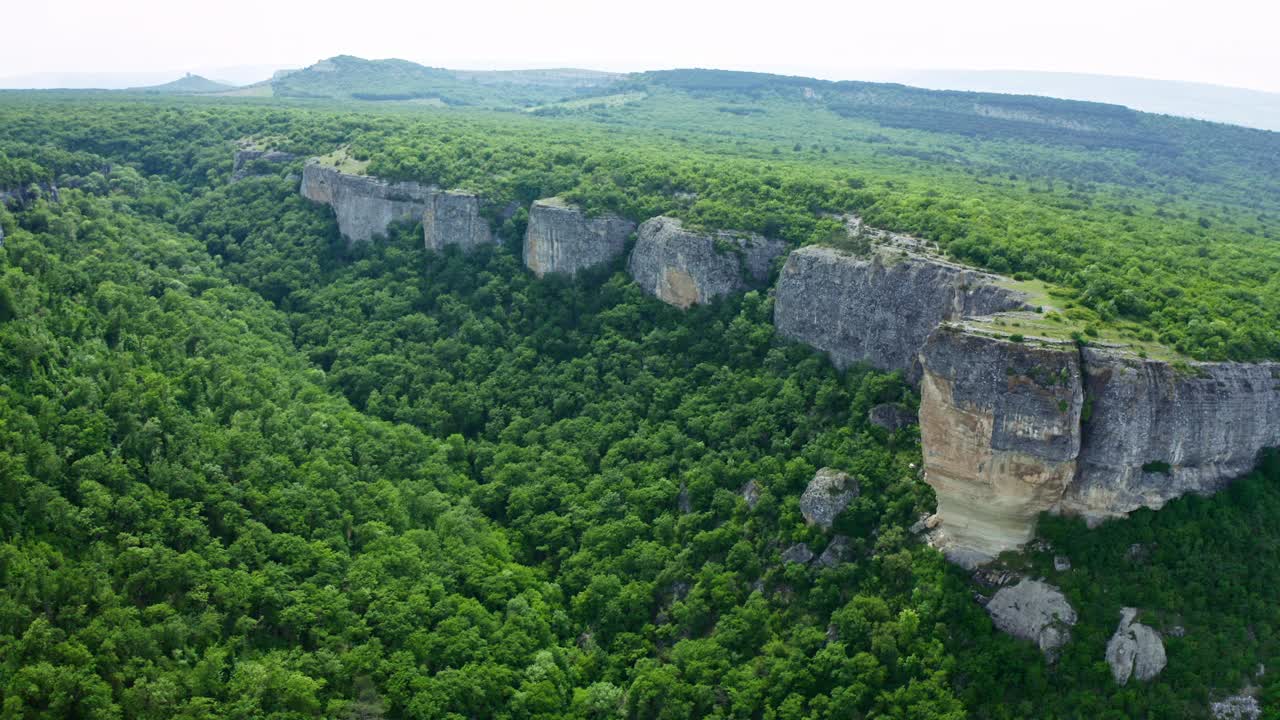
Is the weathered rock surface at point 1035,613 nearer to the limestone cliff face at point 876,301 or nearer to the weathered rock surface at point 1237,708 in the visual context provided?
the weathered rock surface at point 1237,708

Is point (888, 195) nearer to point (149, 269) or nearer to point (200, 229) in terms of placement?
point (149, 269)

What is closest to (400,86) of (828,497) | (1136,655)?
(828,497)

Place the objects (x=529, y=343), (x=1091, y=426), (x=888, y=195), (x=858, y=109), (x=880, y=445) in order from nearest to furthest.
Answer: (x=1091, y=426) → (x=880, y=445) → (x=888, y=195) → (x=529, y=343) → (x=858, y=109)

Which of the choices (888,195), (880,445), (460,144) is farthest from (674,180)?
(880,445)

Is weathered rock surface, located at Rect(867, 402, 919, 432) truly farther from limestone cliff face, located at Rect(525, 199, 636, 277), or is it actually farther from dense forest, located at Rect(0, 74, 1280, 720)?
limestone cliff face, located at Rect(525, 199, 636, 277)

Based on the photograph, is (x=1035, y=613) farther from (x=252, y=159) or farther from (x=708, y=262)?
(x=252, y=159)

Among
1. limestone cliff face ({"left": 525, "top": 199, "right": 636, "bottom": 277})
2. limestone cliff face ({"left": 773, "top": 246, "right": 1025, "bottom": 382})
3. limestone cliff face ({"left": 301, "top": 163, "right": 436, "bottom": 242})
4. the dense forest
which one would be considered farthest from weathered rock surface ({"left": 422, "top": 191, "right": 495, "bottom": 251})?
limestone cliff face ({"left": 773, "top": 246, "right": 1025, "bottom": 382})
